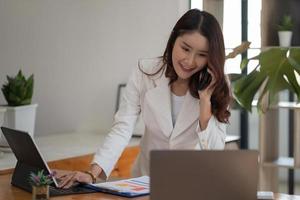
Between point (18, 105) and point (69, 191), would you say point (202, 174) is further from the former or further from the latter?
point (18, 105)

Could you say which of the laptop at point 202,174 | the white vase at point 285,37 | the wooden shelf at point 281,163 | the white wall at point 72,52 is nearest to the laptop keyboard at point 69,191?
the laptop at point 202,174

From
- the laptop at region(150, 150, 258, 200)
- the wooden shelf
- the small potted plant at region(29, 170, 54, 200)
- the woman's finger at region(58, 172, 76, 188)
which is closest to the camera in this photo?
the laptop at region(150, 150, 258, 200)

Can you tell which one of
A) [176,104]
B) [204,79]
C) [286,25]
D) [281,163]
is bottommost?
[281,163]

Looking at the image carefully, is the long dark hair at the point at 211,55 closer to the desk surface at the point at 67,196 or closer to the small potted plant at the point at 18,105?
the desk surface at the point at 67,196

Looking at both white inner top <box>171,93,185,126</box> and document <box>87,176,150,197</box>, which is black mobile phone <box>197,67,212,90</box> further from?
document <box>87,176,150,197</box>

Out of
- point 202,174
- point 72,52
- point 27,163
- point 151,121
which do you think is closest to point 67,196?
point 27,163

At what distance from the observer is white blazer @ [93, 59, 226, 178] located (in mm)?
2342

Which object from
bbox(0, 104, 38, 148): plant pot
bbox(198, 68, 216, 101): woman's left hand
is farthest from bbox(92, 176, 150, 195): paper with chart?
bbox(0, 104, 38, 148): plant pot

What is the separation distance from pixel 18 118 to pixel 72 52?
90 centimetres

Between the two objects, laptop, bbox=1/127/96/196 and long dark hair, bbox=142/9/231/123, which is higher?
long dark hair, bbox=142/9/231/123

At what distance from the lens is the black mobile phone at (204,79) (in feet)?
7.68

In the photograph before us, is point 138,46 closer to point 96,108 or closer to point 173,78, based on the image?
point 96,108

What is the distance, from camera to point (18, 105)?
3414mm

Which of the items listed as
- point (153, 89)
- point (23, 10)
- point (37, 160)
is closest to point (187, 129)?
point (153, 89)
